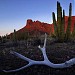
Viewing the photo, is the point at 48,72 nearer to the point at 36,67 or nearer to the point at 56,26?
the point at 36,67

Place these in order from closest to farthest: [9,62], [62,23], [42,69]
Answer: [42,69] < [9,62] < [62,23]

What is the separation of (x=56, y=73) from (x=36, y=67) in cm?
62

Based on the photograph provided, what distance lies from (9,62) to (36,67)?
0.89 metres

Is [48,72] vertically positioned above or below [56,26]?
below

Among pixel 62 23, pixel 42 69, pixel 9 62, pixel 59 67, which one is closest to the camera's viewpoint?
pixel 59 67

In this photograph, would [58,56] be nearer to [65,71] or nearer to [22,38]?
[65,71]

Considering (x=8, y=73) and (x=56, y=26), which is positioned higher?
(x=56, y=26)

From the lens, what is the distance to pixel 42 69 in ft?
17.3

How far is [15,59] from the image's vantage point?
6.30 m

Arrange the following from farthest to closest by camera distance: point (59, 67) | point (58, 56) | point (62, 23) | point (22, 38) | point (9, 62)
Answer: point (22, 38), point (62, 23), point (58, 56), point (9, 62), point (59, 67)

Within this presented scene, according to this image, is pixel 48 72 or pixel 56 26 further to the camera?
pixel 56 26

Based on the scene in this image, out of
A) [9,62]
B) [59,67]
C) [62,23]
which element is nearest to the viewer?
[59,67]

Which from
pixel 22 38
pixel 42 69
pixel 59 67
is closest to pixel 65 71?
pixel 59 67

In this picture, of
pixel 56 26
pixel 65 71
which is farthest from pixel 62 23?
pixel 65 71
